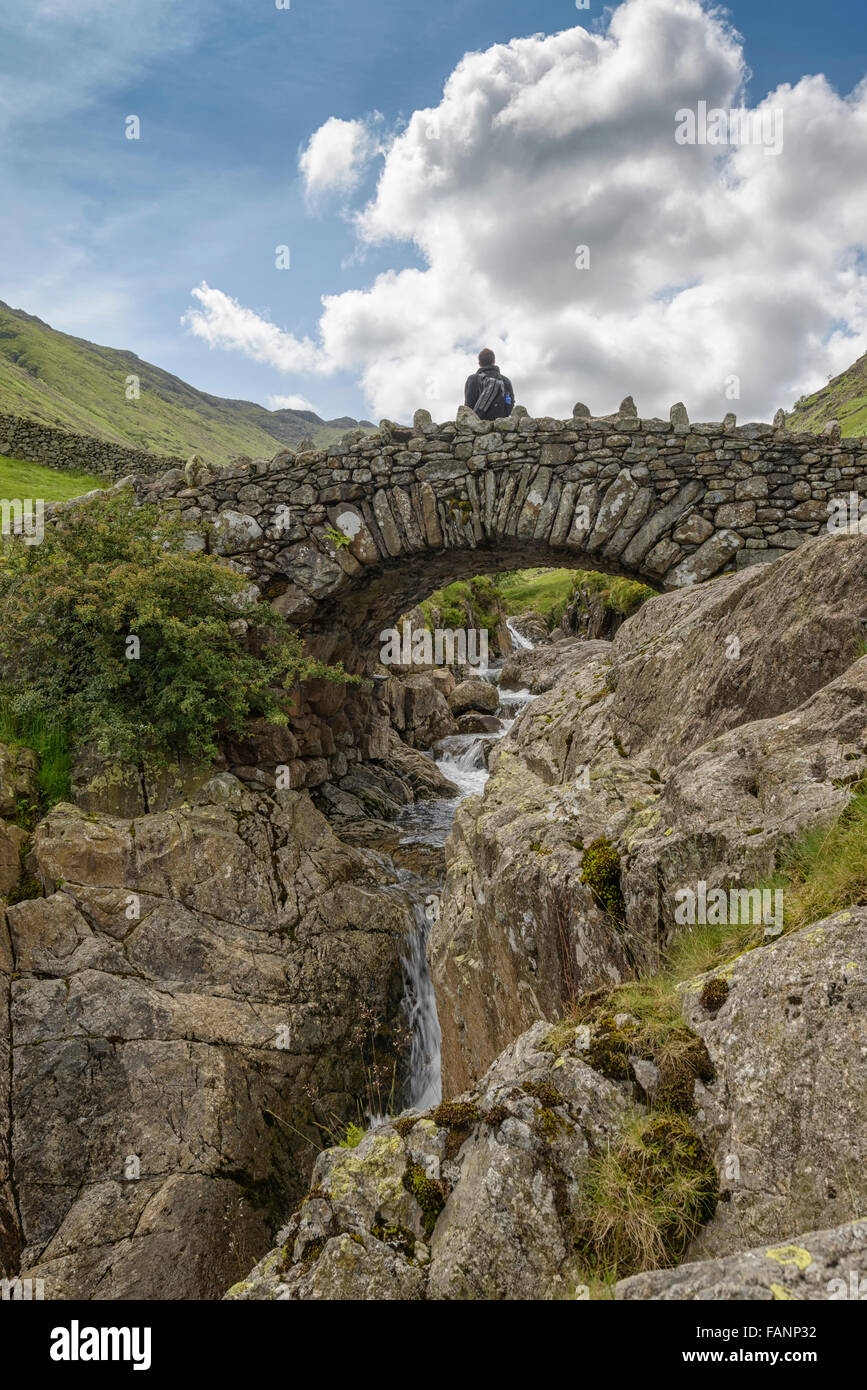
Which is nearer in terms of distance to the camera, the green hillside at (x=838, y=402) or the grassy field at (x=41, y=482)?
the grassy field at (x=41, y=482)

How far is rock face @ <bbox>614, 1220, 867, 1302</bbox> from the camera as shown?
1.59 metres

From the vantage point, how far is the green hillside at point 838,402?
80438 millimetres

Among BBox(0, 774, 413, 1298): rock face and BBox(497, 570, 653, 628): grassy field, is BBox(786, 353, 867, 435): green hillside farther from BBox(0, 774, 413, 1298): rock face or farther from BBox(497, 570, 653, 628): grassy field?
BBox(0, 774, 413, 1298): rock face

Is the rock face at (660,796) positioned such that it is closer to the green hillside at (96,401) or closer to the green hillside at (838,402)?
the green hillside at (96,401)

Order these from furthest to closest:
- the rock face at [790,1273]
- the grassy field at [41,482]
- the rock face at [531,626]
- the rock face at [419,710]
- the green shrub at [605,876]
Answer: the rock face at [531,626], the rock face at [419,710], the grassy field at [41,482], the green shrub at [605,876], the rock face at [790,1273]

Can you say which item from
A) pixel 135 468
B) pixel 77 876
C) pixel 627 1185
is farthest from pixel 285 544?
pixel 135 468

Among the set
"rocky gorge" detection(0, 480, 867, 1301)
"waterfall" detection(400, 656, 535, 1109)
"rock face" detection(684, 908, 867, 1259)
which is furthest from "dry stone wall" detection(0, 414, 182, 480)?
"rock face" detection(684, 908, 867, 1259)

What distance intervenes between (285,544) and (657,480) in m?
7.40

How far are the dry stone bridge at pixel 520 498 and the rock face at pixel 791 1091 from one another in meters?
10.1

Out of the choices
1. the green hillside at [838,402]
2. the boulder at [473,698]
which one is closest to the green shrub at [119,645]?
the boulder at [473,698]

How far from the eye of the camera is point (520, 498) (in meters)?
12.0

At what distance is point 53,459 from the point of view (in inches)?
1113

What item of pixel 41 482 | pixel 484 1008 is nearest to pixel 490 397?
pixel 484 1008

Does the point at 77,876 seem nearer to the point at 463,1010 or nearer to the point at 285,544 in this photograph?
the point at 463,1010
